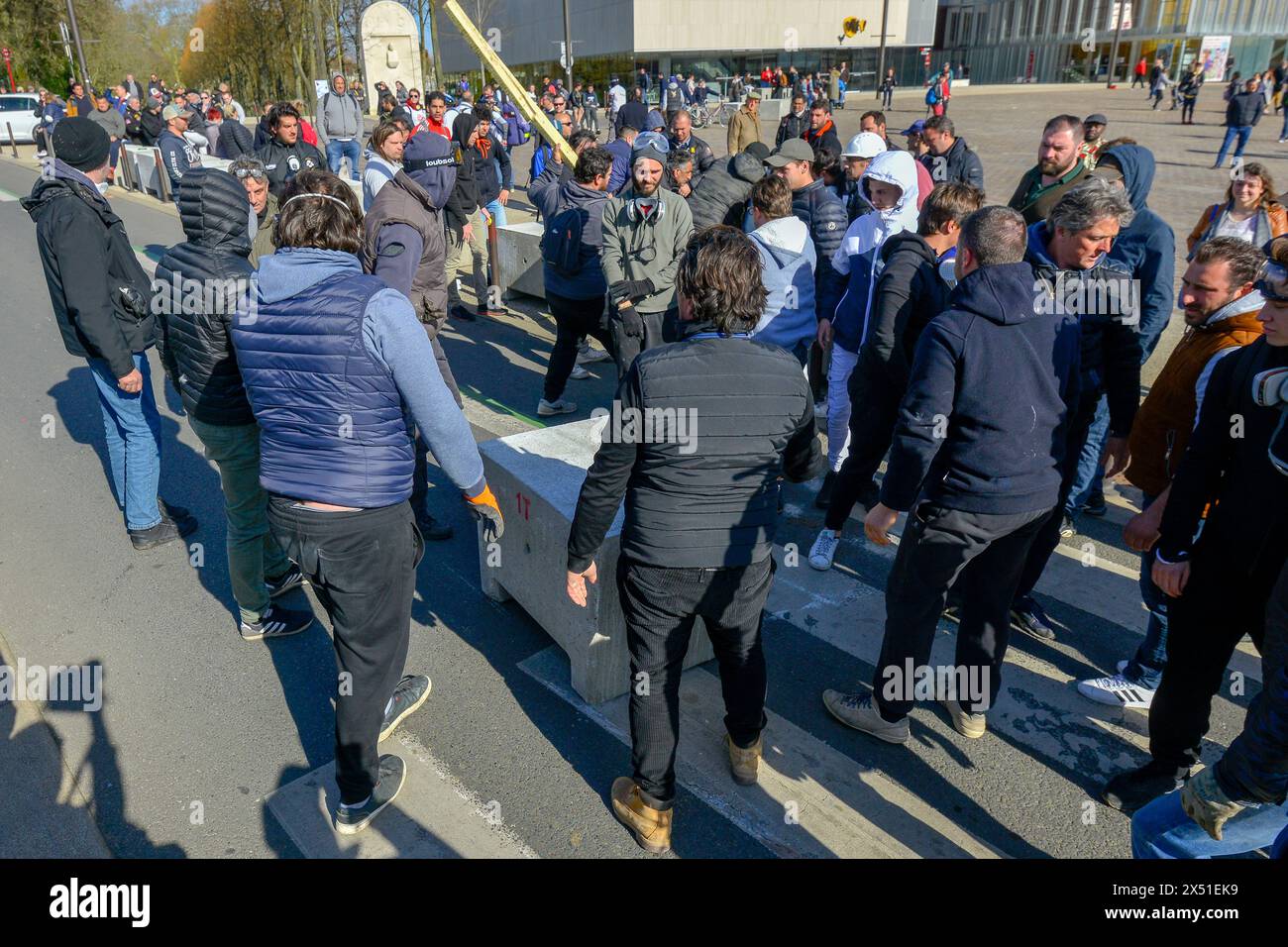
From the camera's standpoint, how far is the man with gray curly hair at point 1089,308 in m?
3.30

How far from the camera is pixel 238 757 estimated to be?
10.8ft

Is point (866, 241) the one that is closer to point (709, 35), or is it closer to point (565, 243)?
point (565, 243)

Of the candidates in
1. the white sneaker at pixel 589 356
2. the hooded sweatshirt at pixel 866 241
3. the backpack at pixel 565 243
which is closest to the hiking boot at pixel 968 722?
the hooded sweatshirt at pixel 866 241

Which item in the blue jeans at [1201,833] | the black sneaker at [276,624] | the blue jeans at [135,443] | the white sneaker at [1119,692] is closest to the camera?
the blue jeans at [1201,833]

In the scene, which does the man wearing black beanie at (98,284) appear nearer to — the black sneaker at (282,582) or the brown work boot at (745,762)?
the black sneaker at (282,582)

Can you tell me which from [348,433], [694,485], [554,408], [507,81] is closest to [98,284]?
[348,433]

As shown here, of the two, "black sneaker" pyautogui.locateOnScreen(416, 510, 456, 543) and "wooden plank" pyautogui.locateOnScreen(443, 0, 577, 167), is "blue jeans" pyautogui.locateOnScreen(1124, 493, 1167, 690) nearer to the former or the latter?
"black sneaker" pyautogui.locateOnScreen(416, 510, 456, 543)

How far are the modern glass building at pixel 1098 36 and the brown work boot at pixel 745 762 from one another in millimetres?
54486

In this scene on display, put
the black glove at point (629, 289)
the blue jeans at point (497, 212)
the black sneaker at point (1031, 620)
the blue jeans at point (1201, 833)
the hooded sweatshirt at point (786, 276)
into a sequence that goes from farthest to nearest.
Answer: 1. the blue jeans at point (497, 212)
2. the black glove at point (629, 289)
3. the hooded sweatshirt at point (786, 276)
4. the black sneaker at point (1031, 620)
5. the blue jeans at point (1201, 833)

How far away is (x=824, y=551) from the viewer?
15.5 ft

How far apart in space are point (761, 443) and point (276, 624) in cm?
263

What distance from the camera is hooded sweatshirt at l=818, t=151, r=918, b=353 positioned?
15.5 feet

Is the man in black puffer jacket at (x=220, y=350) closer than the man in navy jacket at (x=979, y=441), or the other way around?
the man in navy jacket at (x=979, y=441)
